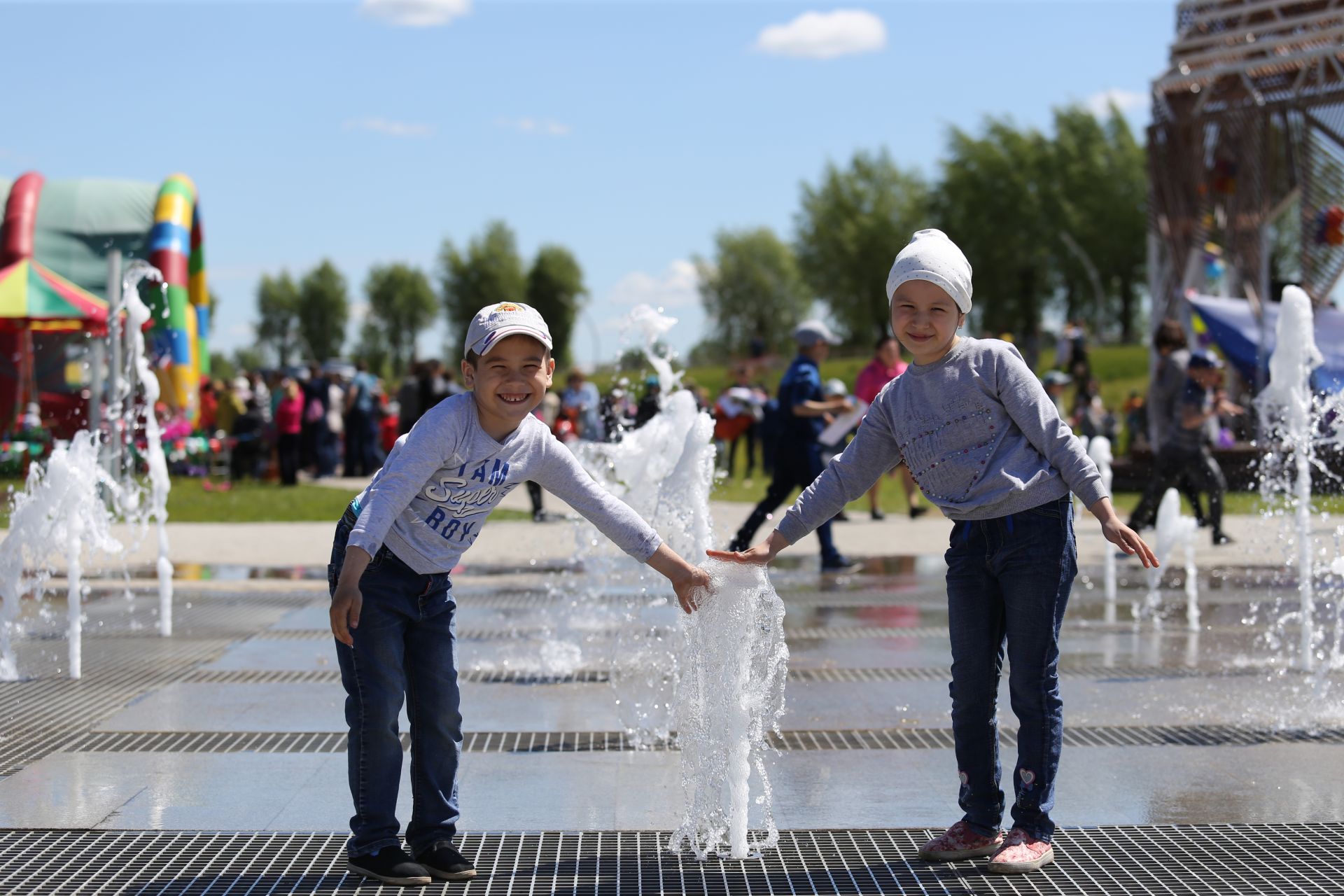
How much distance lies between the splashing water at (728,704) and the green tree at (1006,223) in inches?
2490

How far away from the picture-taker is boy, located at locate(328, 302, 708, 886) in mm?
3906

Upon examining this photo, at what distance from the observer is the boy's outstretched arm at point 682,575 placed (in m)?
4.05

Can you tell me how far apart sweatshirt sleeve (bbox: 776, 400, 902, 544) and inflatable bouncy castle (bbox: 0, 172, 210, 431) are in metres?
21.6

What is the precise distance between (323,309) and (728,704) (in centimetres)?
12427

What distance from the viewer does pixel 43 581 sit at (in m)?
7.40

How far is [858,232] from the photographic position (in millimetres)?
76312

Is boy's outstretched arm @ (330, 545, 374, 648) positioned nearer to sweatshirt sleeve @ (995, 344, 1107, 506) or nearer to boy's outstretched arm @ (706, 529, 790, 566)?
boy's outstretched arm @ (706, 529, 790, 566)

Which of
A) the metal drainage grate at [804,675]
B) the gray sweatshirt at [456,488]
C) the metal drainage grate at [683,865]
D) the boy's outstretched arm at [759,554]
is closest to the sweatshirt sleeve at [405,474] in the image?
the gray sweatshirt at [456,488]

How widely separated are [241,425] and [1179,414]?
16.5 m

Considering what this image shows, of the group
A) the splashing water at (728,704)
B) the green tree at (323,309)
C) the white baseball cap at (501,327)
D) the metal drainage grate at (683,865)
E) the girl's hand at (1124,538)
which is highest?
the green tree at (323,309)

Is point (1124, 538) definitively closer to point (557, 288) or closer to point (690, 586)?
point (690, 586)

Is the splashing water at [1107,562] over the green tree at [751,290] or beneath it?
beneath

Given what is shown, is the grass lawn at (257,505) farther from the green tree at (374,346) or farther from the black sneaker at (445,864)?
the green tree at (374,346)

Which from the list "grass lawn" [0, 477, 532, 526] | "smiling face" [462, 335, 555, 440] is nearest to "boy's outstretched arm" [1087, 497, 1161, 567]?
"smiling face" [462, 335, 555, 440]
